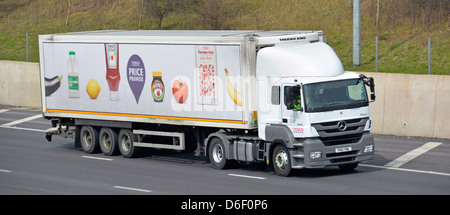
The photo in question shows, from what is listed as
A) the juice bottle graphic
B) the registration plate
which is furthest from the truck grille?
the juice bottle graphic

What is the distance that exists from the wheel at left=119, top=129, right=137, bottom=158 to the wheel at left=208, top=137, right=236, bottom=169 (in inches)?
112

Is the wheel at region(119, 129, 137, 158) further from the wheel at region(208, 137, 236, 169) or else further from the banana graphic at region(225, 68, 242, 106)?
the banana graphic at region(225, 68, 242, 106)

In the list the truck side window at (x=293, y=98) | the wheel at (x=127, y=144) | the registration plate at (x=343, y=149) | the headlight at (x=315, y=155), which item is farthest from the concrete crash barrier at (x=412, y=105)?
the wheel at (x=127, y=144)

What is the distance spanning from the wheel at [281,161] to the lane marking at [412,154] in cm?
331

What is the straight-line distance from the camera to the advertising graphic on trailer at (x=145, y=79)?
19.8 meters

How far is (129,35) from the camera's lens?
870 inches

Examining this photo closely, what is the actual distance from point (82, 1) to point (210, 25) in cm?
1765

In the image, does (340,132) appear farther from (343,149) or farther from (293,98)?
(293,98)

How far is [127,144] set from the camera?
2280 centimetres

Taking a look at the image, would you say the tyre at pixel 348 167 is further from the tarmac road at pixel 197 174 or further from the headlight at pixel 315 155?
the headlight at pixel 315 155

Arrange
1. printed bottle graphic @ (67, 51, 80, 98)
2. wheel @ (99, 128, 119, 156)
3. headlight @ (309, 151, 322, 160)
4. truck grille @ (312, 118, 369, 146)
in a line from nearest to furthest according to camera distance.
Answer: headlight @ (309, 151, 322, 160) → truck grille @ (312, 118, 369, 146) → wheel @ (99, 128, 119, 156) → printed bottle graphic @ (67, 51, 80, 98)

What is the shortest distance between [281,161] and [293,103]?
1536mm

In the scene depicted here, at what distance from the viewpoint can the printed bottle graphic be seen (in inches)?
906

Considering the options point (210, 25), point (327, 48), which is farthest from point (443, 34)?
point (327, 48)
